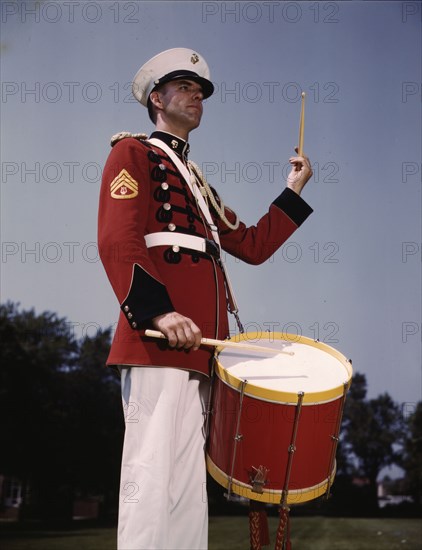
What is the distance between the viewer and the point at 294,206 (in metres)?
3.84

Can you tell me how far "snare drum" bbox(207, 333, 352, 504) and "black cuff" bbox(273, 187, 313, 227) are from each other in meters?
0.97

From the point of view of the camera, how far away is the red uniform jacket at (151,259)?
9.64 feet

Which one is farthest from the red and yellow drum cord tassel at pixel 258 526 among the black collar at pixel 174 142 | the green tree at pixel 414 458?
the green tree at pixel 414 458

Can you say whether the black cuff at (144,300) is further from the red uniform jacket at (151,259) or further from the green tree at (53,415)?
the green tree at (53,415)

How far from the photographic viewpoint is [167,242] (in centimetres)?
319

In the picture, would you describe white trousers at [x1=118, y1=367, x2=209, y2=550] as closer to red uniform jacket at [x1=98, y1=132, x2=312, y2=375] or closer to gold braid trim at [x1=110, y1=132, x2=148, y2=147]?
red uniform jacket at [x1=98, y1=132, x2=312, y2=375]

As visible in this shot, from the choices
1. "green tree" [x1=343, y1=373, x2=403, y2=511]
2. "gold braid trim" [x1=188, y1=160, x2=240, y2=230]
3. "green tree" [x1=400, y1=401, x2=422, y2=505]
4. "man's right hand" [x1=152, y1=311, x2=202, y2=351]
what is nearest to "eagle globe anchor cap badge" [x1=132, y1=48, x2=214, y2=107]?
"gold braid trim" [x1=188, y1=160, x2=240, y2=230]

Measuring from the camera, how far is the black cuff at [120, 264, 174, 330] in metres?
2.88

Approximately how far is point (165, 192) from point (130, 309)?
1.98 ft

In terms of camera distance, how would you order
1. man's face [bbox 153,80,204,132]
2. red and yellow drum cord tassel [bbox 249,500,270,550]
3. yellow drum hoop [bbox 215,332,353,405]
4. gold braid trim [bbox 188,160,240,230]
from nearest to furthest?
1. yellow drum hoop [bbox 215,332,353,405]
2. red and yellow drum cord tassel [bbox 249,500,270,550]
3. man's face [bbox 153,80,204,132]
4. gold braid trim [bbox 188,160,240,230]

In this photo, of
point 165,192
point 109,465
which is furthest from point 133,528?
point 109,465

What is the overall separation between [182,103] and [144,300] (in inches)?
41.0

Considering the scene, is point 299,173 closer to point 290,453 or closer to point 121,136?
point 121,136

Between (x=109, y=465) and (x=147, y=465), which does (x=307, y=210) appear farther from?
(x=109, y=465)
